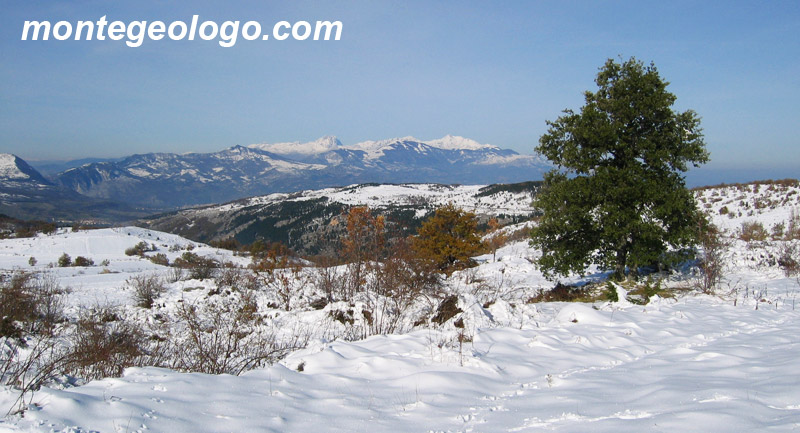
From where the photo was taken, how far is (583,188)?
13008 mm

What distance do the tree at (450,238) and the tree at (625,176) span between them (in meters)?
13.8

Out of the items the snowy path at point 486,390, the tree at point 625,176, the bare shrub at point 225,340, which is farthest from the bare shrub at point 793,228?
the bare shrub at point 225,340

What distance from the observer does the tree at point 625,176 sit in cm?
1256

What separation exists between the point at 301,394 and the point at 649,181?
12.3 metres

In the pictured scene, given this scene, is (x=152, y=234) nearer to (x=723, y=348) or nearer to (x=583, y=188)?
(x=583, y=188)

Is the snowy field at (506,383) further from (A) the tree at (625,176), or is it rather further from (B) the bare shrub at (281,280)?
(B) the bare shrub at (281,280)

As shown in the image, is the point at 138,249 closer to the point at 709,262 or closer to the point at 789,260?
the point at 709,262

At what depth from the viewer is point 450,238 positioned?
2798 centimetres

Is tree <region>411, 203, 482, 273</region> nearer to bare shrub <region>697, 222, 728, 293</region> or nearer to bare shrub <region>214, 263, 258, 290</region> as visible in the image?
bare shrub <region>214, 263, 258, 290</region>

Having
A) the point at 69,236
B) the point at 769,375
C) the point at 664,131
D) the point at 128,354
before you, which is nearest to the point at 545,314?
the point at 769,375

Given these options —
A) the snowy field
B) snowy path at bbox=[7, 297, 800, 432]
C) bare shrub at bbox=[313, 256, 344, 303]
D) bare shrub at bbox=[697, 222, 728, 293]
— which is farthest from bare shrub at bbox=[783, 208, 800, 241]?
bare shrub at bbox=[313, 256, 344, 303]

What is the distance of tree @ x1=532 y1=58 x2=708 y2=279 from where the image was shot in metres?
12.6

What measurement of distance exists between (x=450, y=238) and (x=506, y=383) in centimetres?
2247

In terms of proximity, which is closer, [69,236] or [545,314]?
[545,314]
